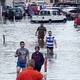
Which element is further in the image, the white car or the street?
the white car

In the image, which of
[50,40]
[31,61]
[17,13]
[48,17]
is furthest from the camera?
[17,13]

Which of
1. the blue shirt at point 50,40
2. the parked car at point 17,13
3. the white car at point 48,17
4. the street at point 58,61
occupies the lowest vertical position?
the parked car at point 17,13

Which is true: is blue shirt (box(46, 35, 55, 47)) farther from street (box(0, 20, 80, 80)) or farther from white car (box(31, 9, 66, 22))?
white car (box(31, 9, 66, 22))

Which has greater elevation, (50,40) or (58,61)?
(50,40)

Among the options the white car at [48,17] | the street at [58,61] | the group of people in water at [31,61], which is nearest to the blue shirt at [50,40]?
the group of people in water at [31,61]

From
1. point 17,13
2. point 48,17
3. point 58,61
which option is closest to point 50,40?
point 58,61

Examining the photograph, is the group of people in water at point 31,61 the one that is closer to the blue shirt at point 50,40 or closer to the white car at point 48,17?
the blue shirt at point 50,40

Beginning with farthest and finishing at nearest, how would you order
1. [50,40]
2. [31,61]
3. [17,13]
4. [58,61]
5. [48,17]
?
[17,13] < [48,17] < [50,40] < [58,61] < [31,61]

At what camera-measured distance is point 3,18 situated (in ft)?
259

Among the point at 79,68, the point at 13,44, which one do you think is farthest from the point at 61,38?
the point at 79,68

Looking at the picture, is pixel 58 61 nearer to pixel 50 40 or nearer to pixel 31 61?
pixel 50 40

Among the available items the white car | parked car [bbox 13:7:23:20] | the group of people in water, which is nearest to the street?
the group of people in water

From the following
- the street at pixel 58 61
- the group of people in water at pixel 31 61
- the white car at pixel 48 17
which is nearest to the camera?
the group of people in water at pixel 31 61

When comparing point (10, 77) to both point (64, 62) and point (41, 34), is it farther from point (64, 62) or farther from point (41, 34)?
point (41, 34)
